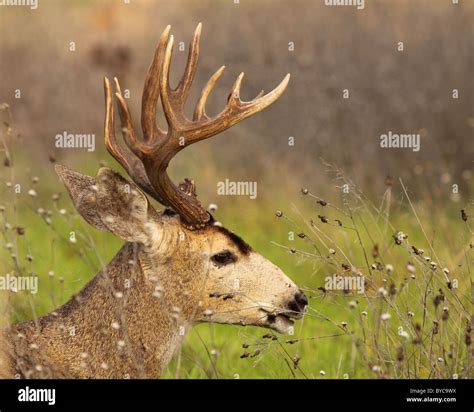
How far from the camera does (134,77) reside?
1309cm

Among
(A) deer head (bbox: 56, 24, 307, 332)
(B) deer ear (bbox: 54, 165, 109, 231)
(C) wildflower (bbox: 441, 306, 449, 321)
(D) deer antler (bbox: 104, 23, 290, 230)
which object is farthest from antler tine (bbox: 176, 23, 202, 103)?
(C) wildflower (bbox: 441, 306, 449, 321)

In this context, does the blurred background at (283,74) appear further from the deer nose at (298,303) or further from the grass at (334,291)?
the deer nose at (298,303)

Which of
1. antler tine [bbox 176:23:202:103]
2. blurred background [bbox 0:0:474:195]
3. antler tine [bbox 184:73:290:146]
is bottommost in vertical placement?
antler tine [bbox 184:73:290:146]

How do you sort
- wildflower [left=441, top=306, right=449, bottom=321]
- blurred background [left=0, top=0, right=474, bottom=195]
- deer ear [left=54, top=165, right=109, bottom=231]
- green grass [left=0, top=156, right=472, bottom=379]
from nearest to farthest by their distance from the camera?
wildflower [left=441, top=306, right=449, bottom=321] < deer ear [left=54, top=165, right=109, bottom=231] < green grass [left=0, top=156, right=472, bottom=379] < blurred background [left=0, top=0, right=474, bottom=195]

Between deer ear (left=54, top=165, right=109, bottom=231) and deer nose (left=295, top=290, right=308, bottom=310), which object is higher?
deer ear (left=54, top=165, right=109, bottom=231)

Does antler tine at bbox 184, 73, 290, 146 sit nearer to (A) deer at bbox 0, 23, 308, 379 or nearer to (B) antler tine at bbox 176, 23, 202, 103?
Result: (A) deer at bbox 0, 23, 308, 379

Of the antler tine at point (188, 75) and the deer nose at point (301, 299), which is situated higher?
the antler tine at point (188, 75)

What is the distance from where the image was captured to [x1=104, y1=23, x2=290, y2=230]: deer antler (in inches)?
239

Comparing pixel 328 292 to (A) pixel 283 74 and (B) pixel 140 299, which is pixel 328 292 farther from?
(A) pixel 283 74

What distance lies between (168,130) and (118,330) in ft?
3.36

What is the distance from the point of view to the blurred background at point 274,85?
11.4m

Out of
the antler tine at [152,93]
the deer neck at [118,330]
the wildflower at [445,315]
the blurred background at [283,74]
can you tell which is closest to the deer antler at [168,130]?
the antler tine at [152,93]

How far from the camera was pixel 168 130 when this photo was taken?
6.13m
